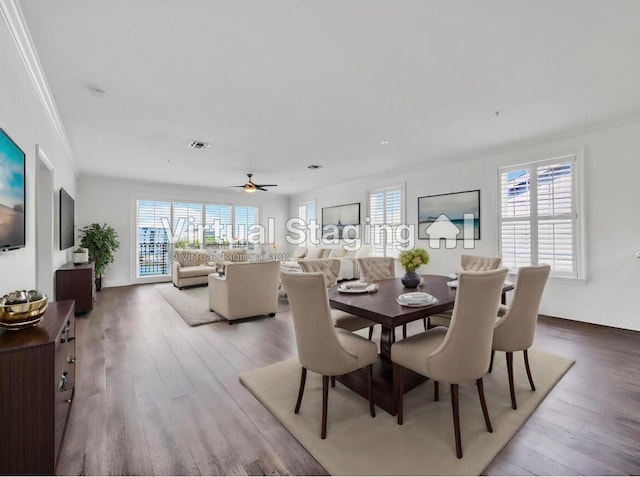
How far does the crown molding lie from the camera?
1764mm

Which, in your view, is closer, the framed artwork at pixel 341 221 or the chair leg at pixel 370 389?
the chair leg at pixel 370 389

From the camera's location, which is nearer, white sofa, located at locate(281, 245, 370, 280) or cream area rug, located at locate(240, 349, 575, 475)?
cream area rug, located at locate(240, 349, 575, 475)

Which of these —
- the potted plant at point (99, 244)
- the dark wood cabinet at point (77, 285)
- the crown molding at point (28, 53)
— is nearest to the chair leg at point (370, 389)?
the crown molding at point (28, 53)

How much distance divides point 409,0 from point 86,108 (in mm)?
3390

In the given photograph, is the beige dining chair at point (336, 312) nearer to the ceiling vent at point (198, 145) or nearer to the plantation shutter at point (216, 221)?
the ceiling vent at point (198, 145)

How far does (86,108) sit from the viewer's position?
319cm

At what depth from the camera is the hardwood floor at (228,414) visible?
1572 mm

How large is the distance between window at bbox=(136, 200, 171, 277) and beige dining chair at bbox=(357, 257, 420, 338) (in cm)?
616

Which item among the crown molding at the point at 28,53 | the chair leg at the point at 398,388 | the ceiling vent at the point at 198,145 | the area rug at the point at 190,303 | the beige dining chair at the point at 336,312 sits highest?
the ceiling vent at the point at 198,145

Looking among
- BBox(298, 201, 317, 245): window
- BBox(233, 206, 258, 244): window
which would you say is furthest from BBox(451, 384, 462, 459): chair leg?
BBox(233, 206, 258, 244): window

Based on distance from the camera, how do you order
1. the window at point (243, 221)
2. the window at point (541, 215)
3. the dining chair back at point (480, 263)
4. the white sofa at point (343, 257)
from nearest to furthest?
1. the dining chair back at point (480, 263)
2. the window at point (541, 215)
3. the white sofa at point (343, 257)
4. the window at point (243, 221)

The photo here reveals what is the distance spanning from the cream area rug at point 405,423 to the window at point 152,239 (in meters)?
6.17

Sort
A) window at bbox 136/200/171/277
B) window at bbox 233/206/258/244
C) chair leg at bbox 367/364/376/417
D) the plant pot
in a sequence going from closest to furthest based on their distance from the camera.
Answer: chair leg at bbox 367/364/376/417
the plant pot
window at bbox 136/200/171/277
window at bbox 233/206/258/244

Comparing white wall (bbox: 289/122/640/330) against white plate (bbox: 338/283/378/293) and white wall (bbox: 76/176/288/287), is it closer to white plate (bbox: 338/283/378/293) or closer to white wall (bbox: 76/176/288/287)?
white plate (bbox: 338/283/378/293)
